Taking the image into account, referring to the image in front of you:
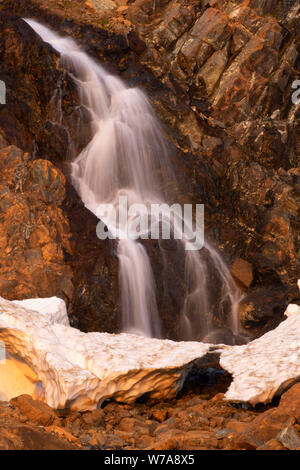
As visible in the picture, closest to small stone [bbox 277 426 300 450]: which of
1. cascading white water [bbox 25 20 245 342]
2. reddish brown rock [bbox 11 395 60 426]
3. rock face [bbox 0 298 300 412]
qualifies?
rock face [bbox 0 298 300 412]

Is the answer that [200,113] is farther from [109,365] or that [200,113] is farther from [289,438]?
[289,438]

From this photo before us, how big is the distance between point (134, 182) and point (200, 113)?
5858mm

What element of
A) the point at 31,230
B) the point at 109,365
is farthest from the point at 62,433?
the point at 31,230

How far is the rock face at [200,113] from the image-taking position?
1284cm

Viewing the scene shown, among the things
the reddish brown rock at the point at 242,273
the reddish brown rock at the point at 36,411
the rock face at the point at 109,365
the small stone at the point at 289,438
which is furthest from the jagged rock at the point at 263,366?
the reddish brown rock at the point at 242,273

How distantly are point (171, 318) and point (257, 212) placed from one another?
6.58m

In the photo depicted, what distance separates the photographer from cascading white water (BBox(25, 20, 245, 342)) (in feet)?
40.7

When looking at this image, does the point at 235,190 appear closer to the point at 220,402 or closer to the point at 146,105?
the point at 146,105

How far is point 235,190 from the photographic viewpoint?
17.6 metres

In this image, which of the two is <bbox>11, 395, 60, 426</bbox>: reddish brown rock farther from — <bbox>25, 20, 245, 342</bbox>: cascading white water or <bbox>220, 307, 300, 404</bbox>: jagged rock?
<bbox>25, 20, 245, 342</bbox>: cascading white water

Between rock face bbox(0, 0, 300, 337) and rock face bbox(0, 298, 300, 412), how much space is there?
4.07 metres

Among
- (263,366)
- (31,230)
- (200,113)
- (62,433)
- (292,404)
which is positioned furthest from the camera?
(200,113)

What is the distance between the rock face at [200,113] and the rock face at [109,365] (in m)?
4.07

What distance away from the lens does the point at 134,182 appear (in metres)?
15.7
